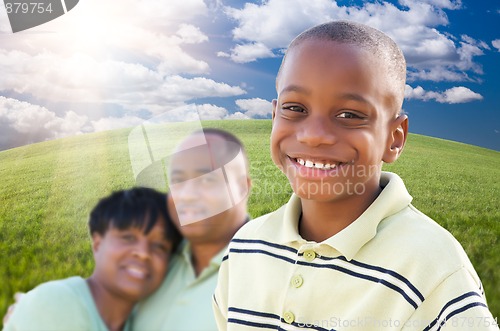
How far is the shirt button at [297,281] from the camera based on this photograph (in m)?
1.61

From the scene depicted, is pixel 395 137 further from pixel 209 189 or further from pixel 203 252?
pixel 203 252

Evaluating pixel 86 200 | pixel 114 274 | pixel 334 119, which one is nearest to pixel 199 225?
pixel 114 274

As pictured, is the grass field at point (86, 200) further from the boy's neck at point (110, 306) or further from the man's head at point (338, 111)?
the man's head at point (338, 111)

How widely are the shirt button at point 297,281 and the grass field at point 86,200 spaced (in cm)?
102

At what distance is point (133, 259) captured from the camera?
2033mm

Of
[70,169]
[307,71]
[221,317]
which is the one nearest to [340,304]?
[221,317]

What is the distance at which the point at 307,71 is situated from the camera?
1.58 meters

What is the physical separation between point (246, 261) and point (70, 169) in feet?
12.9

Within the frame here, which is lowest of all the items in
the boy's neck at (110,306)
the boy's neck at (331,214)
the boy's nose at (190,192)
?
the boy's neck at (110,306)

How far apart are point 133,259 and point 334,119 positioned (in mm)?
892

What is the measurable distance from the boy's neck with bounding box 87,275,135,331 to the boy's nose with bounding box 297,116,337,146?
97 centimetres

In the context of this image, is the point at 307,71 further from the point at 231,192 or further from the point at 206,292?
the point at 206,292

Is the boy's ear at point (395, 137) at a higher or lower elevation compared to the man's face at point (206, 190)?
higher

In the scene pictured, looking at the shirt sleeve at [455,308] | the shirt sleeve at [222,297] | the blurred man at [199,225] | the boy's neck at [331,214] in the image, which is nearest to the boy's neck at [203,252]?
the blurred man at [199,225]
